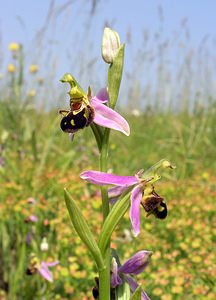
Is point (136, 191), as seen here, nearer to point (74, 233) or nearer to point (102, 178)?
point (102, 178)

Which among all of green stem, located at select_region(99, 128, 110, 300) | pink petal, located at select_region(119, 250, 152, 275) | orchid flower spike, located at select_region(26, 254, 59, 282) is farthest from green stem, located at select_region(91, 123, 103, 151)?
orchid flower spike, located at select_region(26, 254, 59, 282)

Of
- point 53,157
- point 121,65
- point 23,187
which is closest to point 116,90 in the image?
point 121,65

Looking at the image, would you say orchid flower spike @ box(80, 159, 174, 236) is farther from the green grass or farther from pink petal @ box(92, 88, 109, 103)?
the green grass

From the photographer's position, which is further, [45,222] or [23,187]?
[23,187]

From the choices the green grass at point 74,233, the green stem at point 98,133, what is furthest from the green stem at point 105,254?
the green grass at point 74,233

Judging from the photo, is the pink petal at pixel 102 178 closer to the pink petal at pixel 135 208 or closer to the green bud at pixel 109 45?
the pink petal at pixel 135 208

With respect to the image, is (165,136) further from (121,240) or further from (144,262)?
(144,262)
